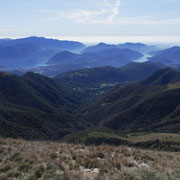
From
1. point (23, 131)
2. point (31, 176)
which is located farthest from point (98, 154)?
point (23, 131)

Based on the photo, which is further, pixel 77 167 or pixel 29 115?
pixel 29 115

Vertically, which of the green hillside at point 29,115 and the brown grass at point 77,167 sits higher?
the brown grass at point 77,167

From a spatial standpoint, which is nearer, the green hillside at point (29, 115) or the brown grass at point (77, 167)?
the brown grass at point (77, 167)

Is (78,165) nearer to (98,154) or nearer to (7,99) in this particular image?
(98,154)

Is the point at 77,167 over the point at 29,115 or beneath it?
over

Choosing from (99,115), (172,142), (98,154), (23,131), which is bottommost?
(99,115)

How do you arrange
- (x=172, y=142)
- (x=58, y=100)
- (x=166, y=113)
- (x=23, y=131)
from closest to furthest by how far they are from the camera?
(x=172, y=142), (x=23, y=131), (x=166, y=113), (x=58, y=100)

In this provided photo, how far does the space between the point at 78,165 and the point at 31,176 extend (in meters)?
3.04

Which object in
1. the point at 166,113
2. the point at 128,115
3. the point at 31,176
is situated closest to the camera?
the point at 31,176

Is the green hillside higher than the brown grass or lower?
lower

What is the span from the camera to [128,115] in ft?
328

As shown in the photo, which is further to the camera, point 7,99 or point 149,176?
point 7,99

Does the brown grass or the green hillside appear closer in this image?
the brown grass

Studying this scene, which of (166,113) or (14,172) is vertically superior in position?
(14,172)
